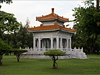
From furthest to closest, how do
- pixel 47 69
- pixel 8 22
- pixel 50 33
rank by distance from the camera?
pixel 50 33
pixel 8 22
pixel 47 69

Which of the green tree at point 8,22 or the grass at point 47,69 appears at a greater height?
the green tree at point 8,22

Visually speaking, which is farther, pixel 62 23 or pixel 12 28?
pixel 62 23

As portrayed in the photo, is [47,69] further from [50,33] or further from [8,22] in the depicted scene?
[50,33]

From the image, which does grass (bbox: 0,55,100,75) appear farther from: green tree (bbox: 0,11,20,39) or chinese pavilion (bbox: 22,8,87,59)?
chinese pavilion (bbox: 22,8,87,59)

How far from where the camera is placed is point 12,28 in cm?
2181

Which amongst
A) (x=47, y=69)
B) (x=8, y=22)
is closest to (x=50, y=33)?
(x=8, y=22)

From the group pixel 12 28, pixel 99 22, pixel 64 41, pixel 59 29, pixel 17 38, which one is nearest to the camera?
pixel 99 22

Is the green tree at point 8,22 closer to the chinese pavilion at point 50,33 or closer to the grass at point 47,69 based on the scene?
the grass at point 47,69

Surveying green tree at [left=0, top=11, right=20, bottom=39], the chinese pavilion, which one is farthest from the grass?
the chinese pavilion

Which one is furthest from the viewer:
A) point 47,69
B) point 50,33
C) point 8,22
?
point 50,33

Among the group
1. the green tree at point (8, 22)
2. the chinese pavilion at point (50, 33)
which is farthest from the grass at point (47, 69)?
the chinese pavilion at point (50, 33)

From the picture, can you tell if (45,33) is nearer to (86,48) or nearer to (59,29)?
(59,29)

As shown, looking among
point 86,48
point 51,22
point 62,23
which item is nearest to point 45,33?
point 51,22

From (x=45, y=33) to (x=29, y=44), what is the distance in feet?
65.5
